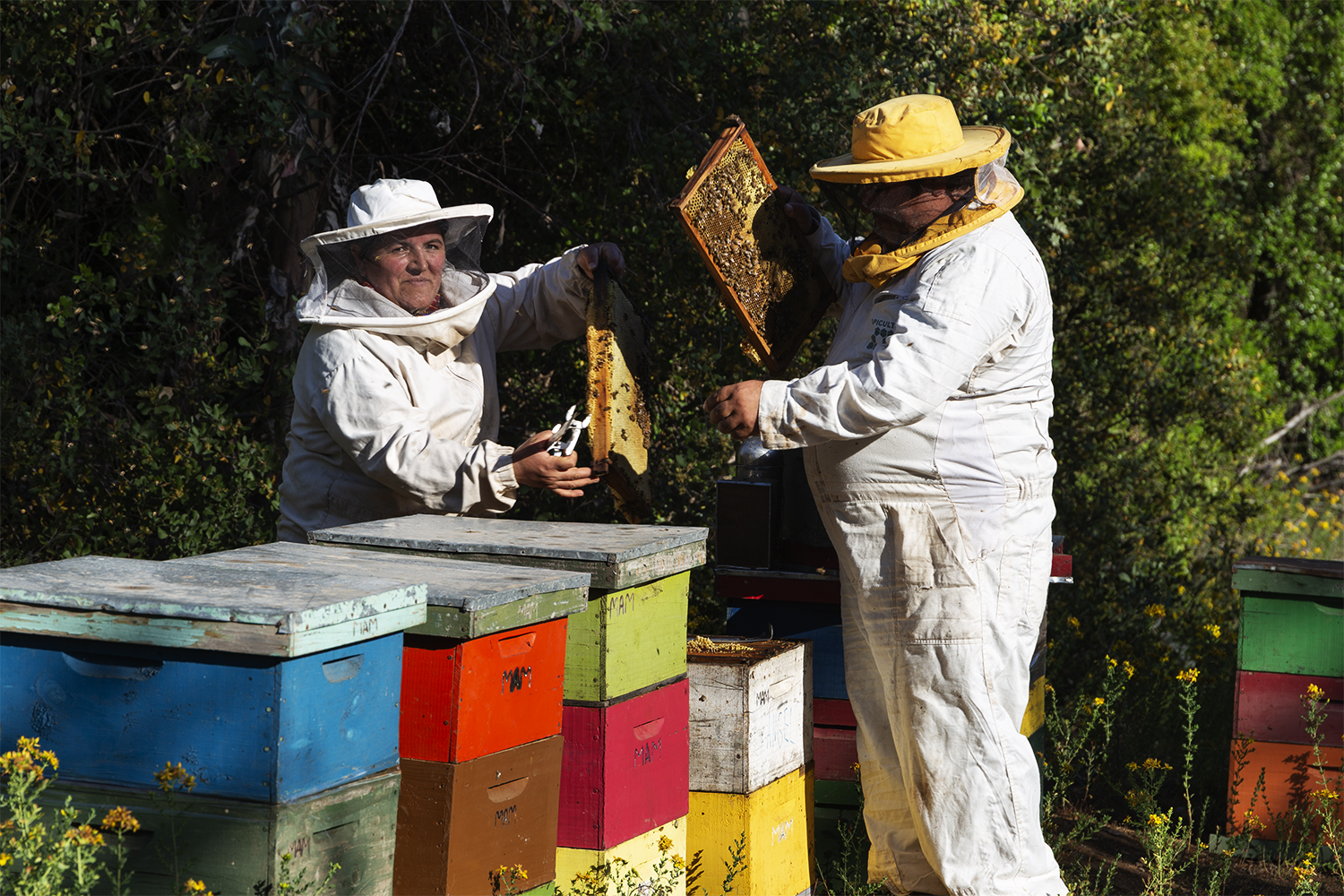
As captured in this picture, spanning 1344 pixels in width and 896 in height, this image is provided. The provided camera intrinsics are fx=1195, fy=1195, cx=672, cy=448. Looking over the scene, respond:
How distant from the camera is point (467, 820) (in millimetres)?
2125

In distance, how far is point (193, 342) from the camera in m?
4.78

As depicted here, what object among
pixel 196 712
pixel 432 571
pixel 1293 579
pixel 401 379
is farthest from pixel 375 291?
pixel 1293 579

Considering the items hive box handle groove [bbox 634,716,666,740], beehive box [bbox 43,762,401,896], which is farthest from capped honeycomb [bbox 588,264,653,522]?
beehive box [bbox 43,762,401,896]

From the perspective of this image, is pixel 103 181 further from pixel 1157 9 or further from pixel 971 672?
pixel 1157 9

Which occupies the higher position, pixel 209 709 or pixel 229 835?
pixel 209 709

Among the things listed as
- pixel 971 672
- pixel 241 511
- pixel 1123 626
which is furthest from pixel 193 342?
pixel 1123 626

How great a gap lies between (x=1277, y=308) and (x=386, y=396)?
10536 mm

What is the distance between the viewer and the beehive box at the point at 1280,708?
3.85 m

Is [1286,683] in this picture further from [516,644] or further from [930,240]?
[516,644]

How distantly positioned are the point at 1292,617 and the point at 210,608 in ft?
11.3

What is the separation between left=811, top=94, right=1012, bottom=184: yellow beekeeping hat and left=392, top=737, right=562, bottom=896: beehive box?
1566mm

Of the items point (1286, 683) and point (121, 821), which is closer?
point (121, 821)

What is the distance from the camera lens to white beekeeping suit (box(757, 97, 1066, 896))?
2.82 meters

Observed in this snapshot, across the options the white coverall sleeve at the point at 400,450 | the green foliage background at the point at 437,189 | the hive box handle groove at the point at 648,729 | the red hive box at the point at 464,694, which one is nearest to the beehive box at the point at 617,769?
the hive box handle groove at the point at 648,729
